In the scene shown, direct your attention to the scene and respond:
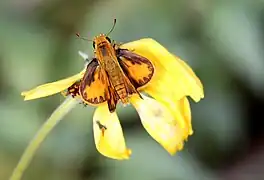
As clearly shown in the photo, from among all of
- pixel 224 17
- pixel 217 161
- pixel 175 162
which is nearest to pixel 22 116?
pixel 175 162

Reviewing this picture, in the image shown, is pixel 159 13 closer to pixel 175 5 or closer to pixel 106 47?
pixel 175 5

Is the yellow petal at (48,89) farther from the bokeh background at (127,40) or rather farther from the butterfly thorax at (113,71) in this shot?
the bokeh background at (127,40)

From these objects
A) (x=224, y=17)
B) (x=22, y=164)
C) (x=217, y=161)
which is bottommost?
(x=22, y=164)

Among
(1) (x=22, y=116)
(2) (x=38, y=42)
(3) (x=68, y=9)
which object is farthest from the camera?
(3) (x=68, y=9)

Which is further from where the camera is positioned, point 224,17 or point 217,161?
point 217,161

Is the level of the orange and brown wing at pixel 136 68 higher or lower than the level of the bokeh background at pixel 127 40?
lower

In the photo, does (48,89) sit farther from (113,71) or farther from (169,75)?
(169,75)

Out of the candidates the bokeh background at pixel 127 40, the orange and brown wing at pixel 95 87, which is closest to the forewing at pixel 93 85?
the orange and brown wing at pixel 95 87

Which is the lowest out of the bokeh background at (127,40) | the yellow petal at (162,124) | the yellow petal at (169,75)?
the yellow petal at (162,124)
